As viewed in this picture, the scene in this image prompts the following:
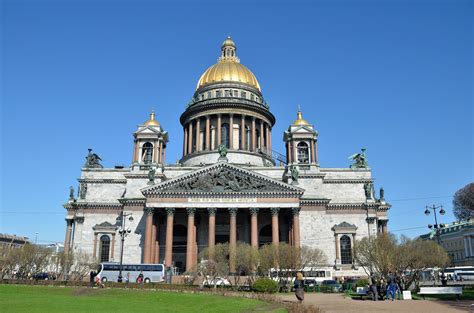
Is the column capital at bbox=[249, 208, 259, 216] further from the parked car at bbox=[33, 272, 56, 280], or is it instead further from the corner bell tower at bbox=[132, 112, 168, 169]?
the parked car at bbox=[33, 272, 56, 280]

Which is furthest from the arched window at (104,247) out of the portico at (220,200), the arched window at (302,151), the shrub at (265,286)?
the shrub at (265,286)

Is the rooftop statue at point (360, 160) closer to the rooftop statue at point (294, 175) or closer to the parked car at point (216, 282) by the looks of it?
the rooftop statue at point (294, 175)

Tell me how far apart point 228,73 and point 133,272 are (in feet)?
133

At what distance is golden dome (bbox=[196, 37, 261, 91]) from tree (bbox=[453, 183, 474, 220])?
1493 inches

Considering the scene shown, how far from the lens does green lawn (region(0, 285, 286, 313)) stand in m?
20.0

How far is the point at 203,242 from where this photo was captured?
55.2m

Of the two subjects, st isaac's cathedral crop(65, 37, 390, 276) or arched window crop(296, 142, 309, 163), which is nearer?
st isaac's cathedral crop(65, 37, 390, 276)

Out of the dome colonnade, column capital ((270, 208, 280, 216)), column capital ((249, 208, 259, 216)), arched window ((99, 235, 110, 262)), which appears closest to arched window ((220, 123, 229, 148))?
the dome colonnade

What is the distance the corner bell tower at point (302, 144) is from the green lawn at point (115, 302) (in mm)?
36568

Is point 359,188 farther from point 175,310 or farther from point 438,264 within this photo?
point 175,310

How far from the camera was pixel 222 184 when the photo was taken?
52.0 metres

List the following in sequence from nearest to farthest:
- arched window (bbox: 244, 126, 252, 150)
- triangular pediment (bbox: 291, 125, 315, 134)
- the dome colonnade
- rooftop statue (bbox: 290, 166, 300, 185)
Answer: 1. rooftop statue (bbox: 290, 166, 300, 185)
2. triangular pediment (bbox: 291, 125, 315, 134)
3. the dome colonnade
4. arched window (bbox: 244, 126, 252, 150)

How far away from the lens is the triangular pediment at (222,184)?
51469mm

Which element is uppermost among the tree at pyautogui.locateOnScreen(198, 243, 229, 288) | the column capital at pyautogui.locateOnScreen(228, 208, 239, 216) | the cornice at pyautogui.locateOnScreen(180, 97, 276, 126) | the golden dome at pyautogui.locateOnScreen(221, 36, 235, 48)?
the golden dome at pyautogui.locateOnScreen(221, 36, 235, 48)
